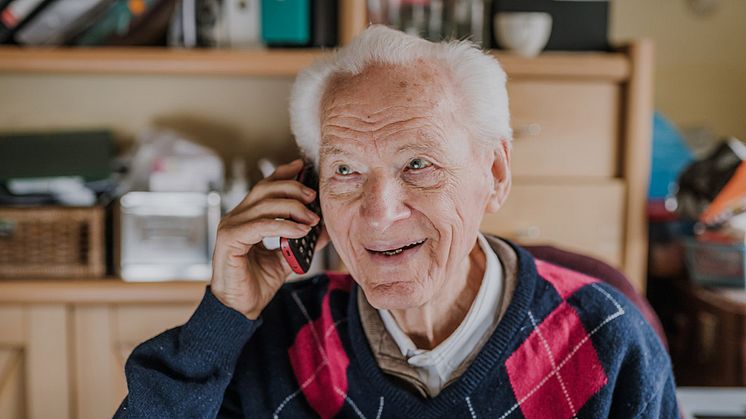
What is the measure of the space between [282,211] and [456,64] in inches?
13.0

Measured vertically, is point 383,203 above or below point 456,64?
below

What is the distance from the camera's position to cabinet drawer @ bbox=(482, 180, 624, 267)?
6.45ft

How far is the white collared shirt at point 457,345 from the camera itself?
114cm

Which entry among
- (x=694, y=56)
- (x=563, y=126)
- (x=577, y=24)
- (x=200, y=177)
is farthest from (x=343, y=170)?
(x=694, y=56)

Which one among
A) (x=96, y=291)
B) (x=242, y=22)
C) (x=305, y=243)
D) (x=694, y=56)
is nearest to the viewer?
(x=305, y=243)

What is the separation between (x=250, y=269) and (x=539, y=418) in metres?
0.48

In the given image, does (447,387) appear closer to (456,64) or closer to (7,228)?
(456,64)

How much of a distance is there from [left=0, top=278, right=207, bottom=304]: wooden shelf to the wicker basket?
28 mm

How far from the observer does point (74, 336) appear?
186 cm

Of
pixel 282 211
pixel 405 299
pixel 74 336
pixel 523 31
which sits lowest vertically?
pixel 74 336

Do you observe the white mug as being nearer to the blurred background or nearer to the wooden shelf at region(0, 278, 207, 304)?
the blurred background

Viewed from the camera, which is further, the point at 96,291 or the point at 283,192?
the point at 96,291

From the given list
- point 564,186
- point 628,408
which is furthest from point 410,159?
point 564,186

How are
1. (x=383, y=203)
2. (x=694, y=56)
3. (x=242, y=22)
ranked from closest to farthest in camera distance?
(x=383, y=203) < (x=242, y=22) < (x=694, y=56)
